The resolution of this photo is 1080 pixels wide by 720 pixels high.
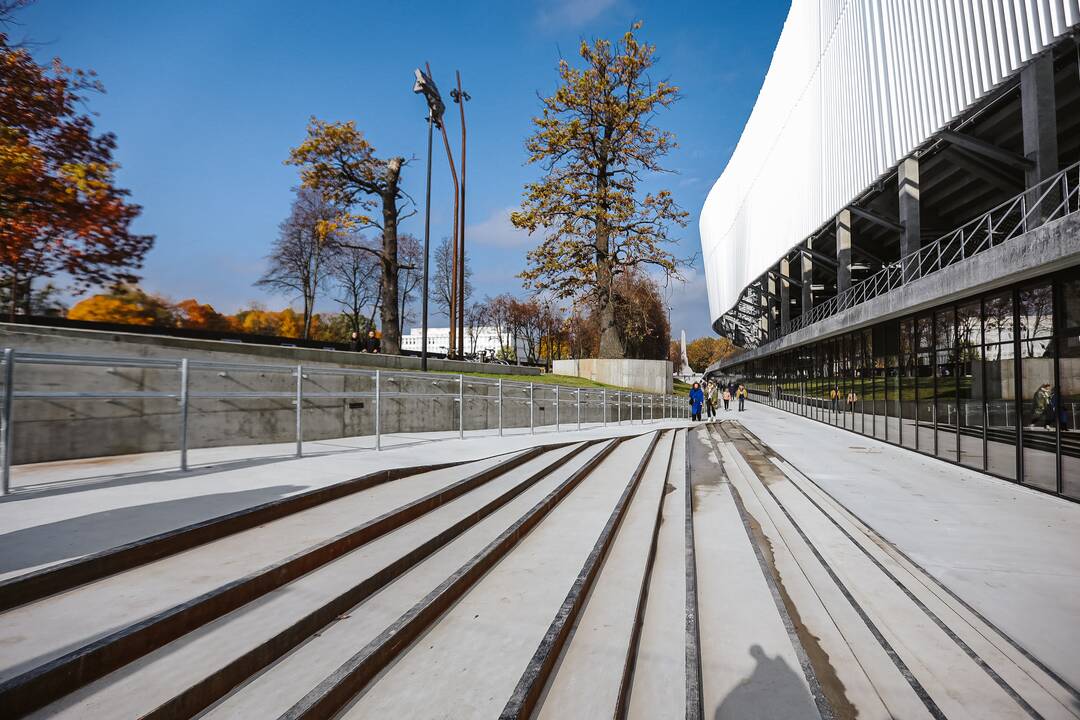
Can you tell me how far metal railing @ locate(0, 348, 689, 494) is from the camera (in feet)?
15.0

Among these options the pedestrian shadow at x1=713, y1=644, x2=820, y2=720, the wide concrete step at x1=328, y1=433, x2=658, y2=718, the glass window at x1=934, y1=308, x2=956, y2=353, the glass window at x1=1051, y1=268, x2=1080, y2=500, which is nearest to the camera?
the wide concrete step at x1=328, y1=433, x2=658, y2=718

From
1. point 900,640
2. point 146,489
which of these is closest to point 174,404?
point 146,489

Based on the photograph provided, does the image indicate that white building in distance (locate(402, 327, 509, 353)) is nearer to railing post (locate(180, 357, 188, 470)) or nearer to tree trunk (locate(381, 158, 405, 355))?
tree trunk (locate(381, 158, 405, 355))

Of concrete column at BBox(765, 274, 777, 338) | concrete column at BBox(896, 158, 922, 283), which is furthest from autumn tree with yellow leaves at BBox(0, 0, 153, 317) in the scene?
concrete column at BBox(765, 274, 777, 338)

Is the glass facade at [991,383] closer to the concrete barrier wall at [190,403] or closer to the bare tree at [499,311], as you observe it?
the concrete barrier wall at [190,403]

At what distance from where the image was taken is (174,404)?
7.30m

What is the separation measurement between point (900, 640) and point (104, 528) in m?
5.56

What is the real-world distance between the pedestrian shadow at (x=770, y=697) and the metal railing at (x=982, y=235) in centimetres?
947

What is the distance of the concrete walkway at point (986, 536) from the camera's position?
384 cm

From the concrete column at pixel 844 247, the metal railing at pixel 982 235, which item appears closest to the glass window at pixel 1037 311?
the metal railing at pixel 982 235

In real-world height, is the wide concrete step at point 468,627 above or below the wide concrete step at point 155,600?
below

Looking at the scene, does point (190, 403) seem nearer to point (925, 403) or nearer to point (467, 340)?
point (925, 403)

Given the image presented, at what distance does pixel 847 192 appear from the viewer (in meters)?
21.2

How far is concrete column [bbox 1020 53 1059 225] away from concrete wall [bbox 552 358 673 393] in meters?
15.1
